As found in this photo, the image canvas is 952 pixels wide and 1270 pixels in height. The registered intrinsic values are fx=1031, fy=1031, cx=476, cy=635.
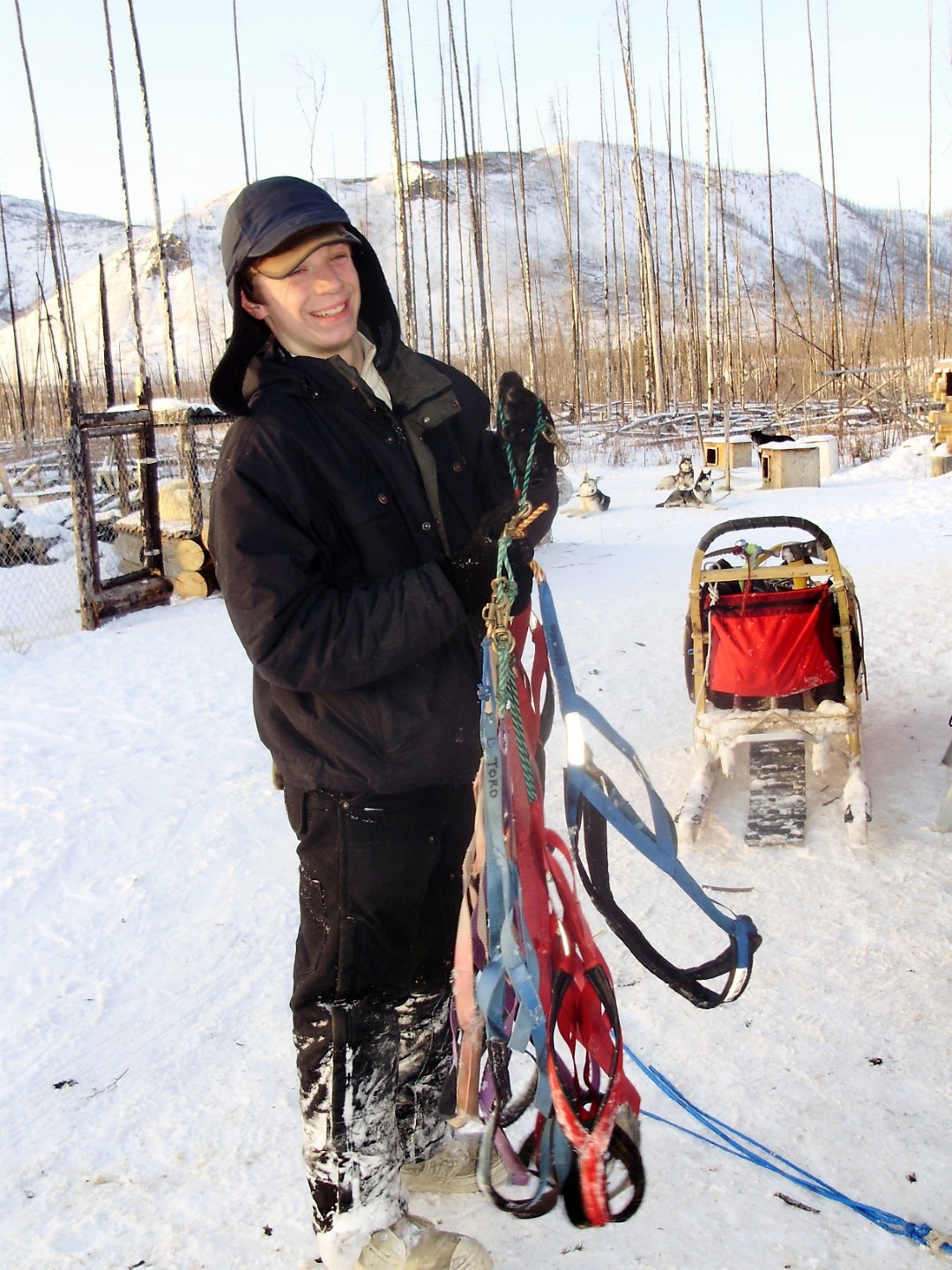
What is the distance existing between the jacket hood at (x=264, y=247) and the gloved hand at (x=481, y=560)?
352mm

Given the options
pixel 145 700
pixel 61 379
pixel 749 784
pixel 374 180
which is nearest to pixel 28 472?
pixel 61 379

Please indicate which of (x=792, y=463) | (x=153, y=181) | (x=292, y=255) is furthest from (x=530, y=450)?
(x=153, y=181)

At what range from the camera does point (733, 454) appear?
14805 millimetres

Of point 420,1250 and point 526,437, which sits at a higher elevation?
point 526,437

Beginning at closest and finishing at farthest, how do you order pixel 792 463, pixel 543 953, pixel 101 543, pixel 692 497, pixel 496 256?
pixel 543 953, pixel 101 543, pixel 692 497, pixel 792 463, pixel 496 256

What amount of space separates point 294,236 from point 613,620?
4744mm

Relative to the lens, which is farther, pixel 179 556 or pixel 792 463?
pixel 792 463

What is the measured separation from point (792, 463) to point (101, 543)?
758 cm

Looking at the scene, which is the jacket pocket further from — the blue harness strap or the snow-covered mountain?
the snow-covered mountain

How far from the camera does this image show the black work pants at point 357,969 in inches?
62.6

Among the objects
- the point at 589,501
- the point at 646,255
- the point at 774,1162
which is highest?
the point at 646,255

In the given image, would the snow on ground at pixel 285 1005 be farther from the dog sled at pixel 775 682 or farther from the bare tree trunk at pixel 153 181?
the bare tree trunk at pixel 153 181

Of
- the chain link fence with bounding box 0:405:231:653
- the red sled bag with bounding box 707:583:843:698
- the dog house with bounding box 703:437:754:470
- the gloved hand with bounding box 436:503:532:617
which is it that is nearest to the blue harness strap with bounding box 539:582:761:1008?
the gloved hand with bounding box 436:503:532:617

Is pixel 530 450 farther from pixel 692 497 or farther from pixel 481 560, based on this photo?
pixel 692 497
